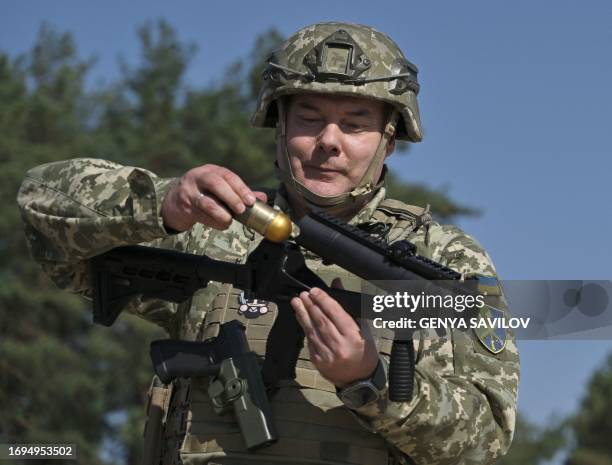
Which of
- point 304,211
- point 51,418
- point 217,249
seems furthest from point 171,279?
point 51,418

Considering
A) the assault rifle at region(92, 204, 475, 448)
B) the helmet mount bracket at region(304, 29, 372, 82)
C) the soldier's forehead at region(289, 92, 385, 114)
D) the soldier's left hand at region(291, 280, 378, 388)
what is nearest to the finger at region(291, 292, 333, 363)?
the soldier's left hand at region(291, 280, 378, 388)

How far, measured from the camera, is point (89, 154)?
26609 mm

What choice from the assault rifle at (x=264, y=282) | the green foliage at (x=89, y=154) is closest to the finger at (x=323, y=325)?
the assault rifle at (x=264, y=282)

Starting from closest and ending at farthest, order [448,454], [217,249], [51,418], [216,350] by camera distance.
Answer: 1. [448,454]
2. [216,350]
3. [217,249]
4. [51,418]

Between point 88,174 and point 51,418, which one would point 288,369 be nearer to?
point 88,174

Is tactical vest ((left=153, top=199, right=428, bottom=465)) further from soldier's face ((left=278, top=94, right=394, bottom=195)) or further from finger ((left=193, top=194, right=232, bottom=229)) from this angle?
finger ((left=193, top=194, right=232, bottom=229))

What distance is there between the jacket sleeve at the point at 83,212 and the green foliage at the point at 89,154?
62.6 feet

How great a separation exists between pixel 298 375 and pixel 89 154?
21.7 metres

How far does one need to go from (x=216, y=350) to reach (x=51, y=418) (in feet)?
68.8

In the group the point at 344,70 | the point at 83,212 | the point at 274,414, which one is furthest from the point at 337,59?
the point at 274,414

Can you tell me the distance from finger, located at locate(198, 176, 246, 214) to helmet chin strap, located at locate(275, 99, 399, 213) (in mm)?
1077

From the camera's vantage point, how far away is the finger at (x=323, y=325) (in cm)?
475

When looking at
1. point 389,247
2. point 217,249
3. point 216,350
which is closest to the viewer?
point 389,247

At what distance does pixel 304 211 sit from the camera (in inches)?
240
